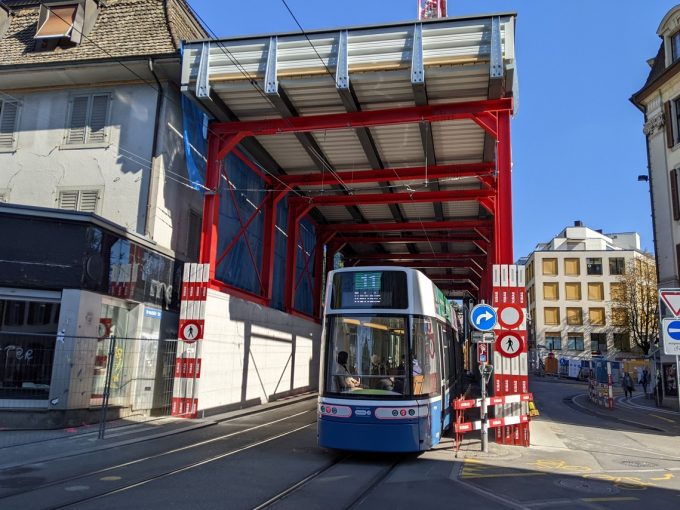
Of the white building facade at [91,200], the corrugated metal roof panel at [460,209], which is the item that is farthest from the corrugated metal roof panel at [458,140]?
the white building facade at [91,200]

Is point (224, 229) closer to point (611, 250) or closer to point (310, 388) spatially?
point (310, 388)

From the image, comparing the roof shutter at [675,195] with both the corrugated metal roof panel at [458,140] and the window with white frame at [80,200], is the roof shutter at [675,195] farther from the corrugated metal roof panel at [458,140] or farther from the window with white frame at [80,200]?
the window with white frame at [80,200]

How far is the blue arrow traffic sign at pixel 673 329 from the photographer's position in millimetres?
10312

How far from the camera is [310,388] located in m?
28.1

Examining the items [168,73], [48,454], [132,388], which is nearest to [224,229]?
[168,73]

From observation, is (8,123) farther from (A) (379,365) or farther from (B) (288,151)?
(A) (379,365)

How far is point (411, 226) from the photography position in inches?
1227

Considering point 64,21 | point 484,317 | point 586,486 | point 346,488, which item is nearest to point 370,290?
point 484,317

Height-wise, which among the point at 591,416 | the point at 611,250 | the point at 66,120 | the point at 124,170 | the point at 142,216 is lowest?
the point at 591,416

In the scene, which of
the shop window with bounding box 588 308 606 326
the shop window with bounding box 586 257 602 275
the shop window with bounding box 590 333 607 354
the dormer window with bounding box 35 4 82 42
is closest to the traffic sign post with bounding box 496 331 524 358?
the dormer window with bounding box 35 4 82 42

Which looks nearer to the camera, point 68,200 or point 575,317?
point 68,200

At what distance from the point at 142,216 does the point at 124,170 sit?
166 centimetres

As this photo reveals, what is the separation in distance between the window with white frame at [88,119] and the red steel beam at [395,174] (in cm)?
783

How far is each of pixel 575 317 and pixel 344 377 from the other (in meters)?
63.9
